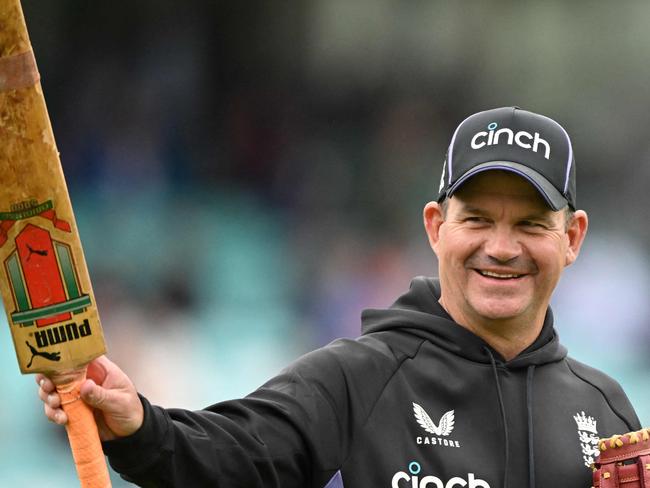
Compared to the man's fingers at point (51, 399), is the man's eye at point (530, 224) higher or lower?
higher

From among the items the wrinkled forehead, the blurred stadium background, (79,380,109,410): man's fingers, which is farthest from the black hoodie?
the blurred stadium background

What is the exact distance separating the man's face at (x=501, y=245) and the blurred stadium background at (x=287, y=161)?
3.36 meters

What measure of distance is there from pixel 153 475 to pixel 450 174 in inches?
45.0

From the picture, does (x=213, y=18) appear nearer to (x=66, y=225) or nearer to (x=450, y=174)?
(x=450, y=174)

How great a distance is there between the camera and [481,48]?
24.6 ft

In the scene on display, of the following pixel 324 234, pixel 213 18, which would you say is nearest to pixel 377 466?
pixel 324 234

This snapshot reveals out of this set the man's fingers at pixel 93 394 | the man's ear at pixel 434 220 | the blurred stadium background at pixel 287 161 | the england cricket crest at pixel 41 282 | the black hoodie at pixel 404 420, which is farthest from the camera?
the blurred stadium background at pixel 287 161

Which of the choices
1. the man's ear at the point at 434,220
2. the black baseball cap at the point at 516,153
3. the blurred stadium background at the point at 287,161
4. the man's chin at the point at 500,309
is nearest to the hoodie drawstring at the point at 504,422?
the man's chin at the point at 500,309

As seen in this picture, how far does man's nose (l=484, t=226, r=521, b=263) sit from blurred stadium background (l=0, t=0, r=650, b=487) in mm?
3441

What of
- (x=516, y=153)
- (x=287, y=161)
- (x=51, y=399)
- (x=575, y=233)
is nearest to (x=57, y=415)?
(x=51, y=399)

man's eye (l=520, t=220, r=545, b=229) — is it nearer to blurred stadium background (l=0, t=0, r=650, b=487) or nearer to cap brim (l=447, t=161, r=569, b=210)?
cap brim (l=447, t=161, r=569, b=210)

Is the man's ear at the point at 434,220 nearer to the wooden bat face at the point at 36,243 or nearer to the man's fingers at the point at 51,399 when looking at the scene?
the wooden bat face at the point at 36,243

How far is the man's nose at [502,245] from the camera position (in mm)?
2918

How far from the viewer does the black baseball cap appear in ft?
9.68
